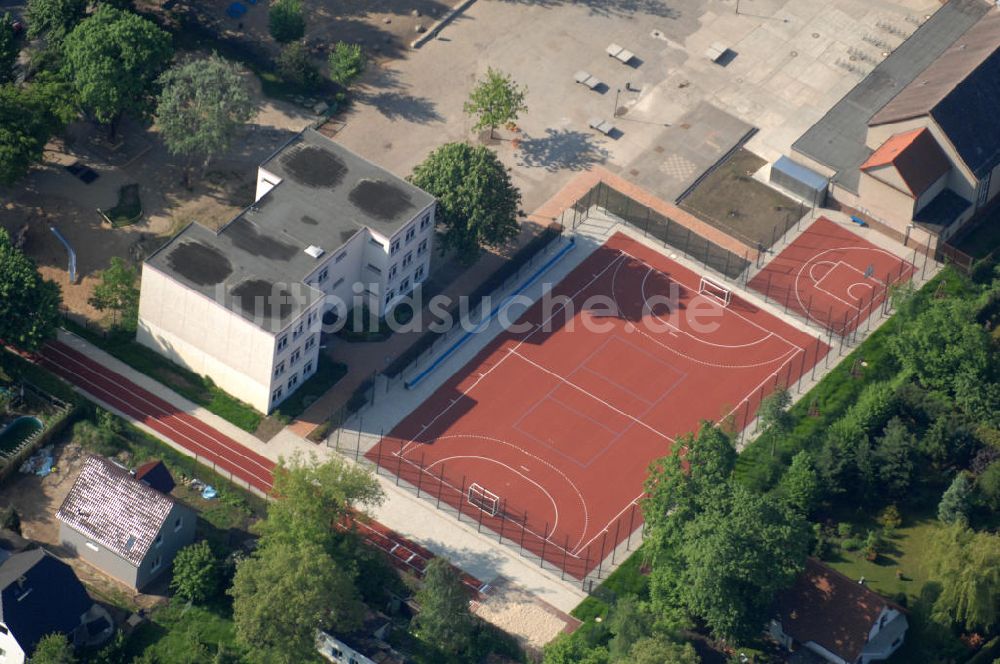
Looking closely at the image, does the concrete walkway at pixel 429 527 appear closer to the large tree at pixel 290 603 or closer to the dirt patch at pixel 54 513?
the dirt patch at pixel 54 513

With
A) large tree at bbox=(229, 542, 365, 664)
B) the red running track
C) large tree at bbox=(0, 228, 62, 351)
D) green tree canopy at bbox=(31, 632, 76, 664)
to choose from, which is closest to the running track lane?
the red running track

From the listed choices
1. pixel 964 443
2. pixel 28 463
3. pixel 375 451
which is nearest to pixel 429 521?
pixel 375 451

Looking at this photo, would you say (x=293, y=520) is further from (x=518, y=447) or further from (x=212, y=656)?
(x=518, y=447)

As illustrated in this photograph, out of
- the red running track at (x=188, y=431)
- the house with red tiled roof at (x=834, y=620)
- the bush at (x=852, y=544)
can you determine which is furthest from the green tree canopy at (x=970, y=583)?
the red running track at (x=188, y=431)

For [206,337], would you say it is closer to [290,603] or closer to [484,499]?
[484,499]

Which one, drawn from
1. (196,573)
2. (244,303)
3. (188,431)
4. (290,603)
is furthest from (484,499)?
(196,573)

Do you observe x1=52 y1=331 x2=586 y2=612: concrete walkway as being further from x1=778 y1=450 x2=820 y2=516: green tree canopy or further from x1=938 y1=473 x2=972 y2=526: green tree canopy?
x1=938 y1=473 x2=972 y2=526: green tree canopy
